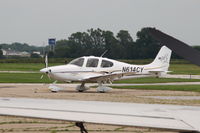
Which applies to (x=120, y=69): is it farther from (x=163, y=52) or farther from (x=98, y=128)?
(x=98, y=128)

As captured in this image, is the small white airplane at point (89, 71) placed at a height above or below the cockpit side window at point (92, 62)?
below

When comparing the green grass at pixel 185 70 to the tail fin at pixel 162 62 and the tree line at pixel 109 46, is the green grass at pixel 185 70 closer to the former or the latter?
the tree line at pixel 109 46

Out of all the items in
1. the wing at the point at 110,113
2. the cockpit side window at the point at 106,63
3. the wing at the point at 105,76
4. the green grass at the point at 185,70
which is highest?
the cockpit side window at the point at 106,63

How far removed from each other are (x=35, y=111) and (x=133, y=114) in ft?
3.74

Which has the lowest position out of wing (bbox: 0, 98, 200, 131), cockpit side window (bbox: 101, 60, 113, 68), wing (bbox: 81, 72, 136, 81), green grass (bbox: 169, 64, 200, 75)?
green grass (bbox: 169, 64, 200, 75)

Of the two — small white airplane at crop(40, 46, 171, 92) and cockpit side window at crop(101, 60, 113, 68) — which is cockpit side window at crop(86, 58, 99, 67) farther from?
cockpit side window at crop(101, 60, 113, 68)

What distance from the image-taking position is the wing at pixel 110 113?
5.05 meters

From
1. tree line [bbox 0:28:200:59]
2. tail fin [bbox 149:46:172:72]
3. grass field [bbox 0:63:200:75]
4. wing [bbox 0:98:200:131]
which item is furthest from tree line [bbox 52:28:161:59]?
wing [bbox 0:98:200:131]

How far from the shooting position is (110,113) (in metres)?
5.64

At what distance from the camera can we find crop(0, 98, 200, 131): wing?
16.6 feet

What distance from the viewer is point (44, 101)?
6387 mm

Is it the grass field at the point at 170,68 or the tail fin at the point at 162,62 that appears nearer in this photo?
the tail fin at the point at 162,62

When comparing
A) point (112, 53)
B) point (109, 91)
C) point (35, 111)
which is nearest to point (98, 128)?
point (35, 111)

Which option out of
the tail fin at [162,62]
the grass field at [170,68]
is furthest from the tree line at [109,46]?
the tail fin at [162,62]
